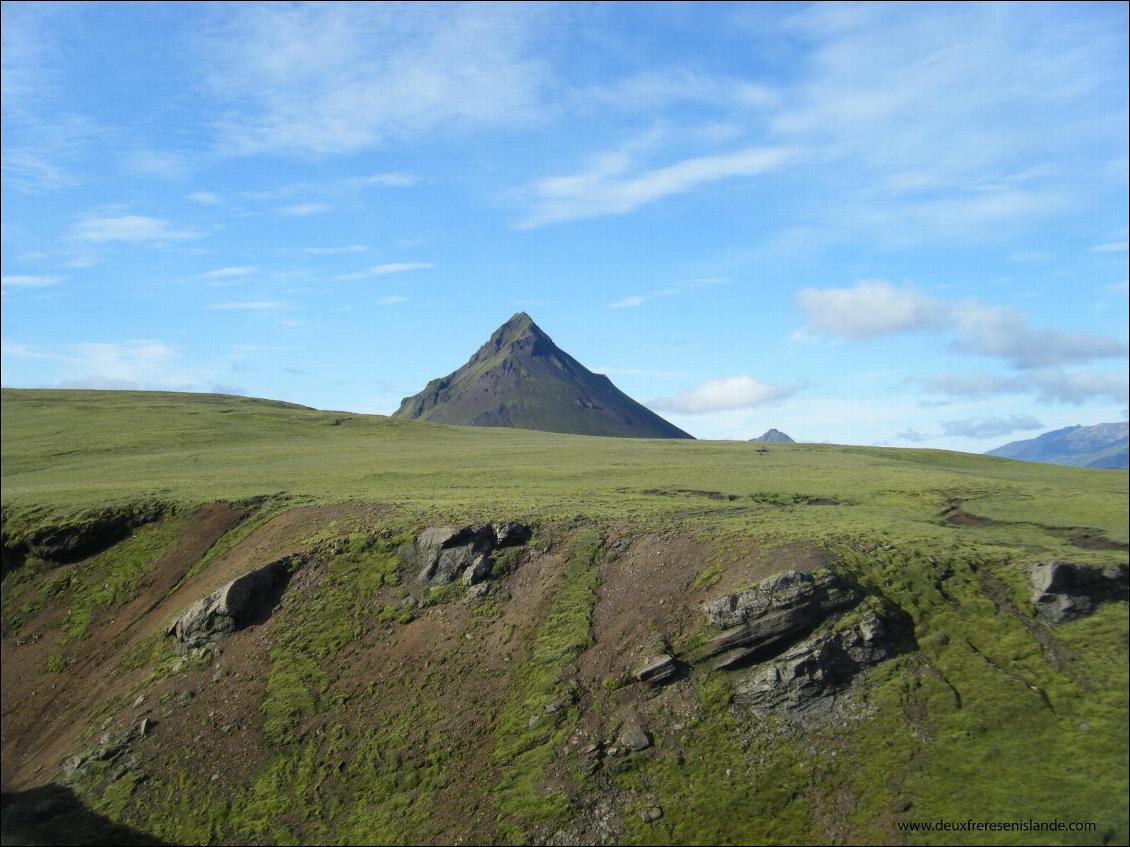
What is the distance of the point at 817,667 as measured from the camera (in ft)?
110

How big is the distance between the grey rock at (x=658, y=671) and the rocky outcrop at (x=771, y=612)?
1.34 meters

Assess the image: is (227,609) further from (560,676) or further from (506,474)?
(506,474)

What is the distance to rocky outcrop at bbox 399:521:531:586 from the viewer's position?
4375 cm

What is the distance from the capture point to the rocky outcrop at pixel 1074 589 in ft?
111

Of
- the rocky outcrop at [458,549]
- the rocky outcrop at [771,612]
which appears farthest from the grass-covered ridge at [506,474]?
the rocky outcrop at [771,612]

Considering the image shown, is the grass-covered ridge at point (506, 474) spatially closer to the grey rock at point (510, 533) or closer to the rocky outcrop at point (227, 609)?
the grey rock at point (510, 533)

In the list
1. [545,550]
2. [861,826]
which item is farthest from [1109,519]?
[545,550]

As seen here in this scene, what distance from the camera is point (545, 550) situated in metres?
44.9

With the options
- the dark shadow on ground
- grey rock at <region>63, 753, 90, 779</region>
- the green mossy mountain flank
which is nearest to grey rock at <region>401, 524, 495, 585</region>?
the green mossy mountain flank

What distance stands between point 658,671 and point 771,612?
5.99 metres

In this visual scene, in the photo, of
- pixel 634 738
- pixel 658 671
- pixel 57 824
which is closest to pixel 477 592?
pixel 658 671

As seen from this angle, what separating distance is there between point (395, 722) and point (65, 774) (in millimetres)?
15156

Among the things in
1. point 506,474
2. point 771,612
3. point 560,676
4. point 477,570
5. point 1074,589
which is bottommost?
point 560,676

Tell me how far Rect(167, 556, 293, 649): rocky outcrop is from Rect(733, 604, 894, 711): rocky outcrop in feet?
88.1
